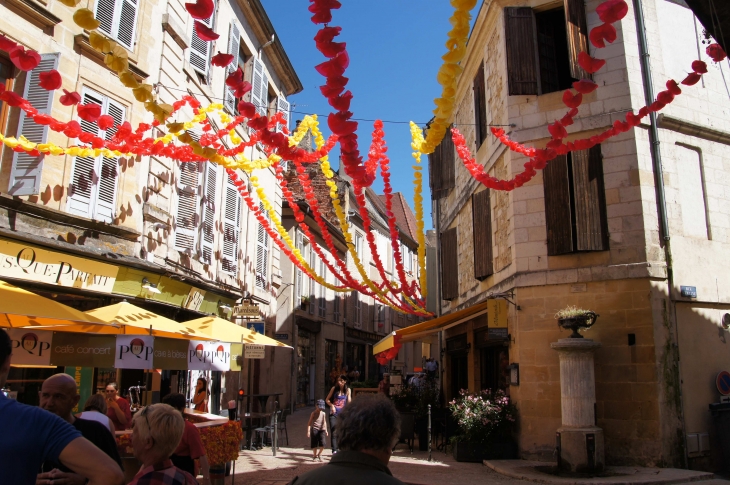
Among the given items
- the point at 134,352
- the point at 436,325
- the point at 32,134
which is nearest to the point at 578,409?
the point at 436,325

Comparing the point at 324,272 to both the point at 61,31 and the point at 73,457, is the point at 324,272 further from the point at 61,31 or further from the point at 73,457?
the point at 73,457

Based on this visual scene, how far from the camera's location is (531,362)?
9.59 metres

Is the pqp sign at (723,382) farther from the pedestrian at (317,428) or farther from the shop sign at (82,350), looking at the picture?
the shop sign at (82,350)

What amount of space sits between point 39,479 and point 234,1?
13.6 m

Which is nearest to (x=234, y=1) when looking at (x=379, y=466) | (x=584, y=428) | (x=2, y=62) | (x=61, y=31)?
(x=61, y=31)

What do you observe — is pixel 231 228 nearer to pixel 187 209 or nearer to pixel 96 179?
pixel 187 209

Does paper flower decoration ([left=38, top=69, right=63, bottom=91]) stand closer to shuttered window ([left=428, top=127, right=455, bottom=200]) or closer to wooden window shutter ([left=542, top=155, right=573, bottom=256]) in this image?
wooden window shutter ([left=542, top=155, right=573, bottom=256])

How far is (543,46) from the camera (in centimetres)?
1092

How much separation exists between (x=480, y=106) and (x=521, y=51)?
247 centimetres

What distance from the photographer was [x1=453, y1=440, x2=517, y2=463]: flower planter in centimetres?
959

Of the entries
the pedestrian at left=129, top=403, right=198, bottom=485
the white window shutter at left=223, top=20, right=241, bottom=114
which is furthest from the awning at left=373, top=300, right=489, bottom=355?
the pedestrian at left=129, top=403, right=198, bottom=485

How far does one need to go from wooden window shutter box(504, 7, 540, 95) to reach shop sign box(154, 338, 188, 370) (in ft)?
23.0

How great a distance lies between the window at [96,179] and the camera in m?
8.67

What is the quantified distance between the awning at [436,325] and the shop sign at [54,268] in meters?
6.18
